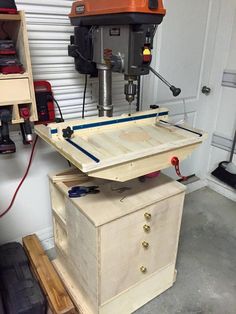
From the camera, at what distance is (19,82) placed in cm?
112

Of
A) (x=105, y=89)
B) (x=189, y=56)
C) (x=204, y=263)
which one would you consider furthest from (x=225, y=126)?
(x=105, y=89)

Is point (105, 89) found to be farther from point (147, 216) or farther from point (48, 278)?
point (48, 278)

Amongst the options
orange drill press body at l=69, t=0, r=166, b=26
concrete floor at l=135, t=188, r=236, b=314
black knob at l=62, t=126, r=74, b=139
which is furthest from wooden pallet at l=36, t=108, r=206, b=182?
concrete floor at l=135, t=188, r=236, b=314

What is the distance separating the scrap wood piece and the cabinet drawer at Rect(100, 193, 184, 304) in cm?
20

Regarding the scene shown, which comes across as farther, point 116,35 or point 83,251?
point 83,251

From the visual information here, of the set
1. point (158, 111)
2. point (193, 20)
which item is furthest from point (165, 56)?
point (158, 111)

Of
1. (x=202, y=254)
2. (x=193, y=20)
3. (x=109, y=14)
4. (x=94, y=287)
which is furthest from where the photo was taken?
(x=193, y=20)

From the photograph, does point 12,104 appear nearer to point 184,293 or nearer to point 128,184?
Result: point 128,184

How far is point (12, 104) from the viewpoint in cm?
113

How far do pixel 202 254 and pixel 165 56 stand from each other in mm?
1321

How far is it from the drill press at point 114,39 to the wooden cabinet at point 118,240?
0.42 metres

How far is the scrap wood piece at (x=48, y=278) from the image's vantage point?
1288 mm

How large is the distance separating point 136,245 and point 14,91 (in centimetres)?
83

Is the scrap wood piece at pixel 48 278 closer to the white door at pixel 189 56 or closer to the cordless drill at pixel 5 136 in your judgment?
the cordless drill at pixel 5 136
